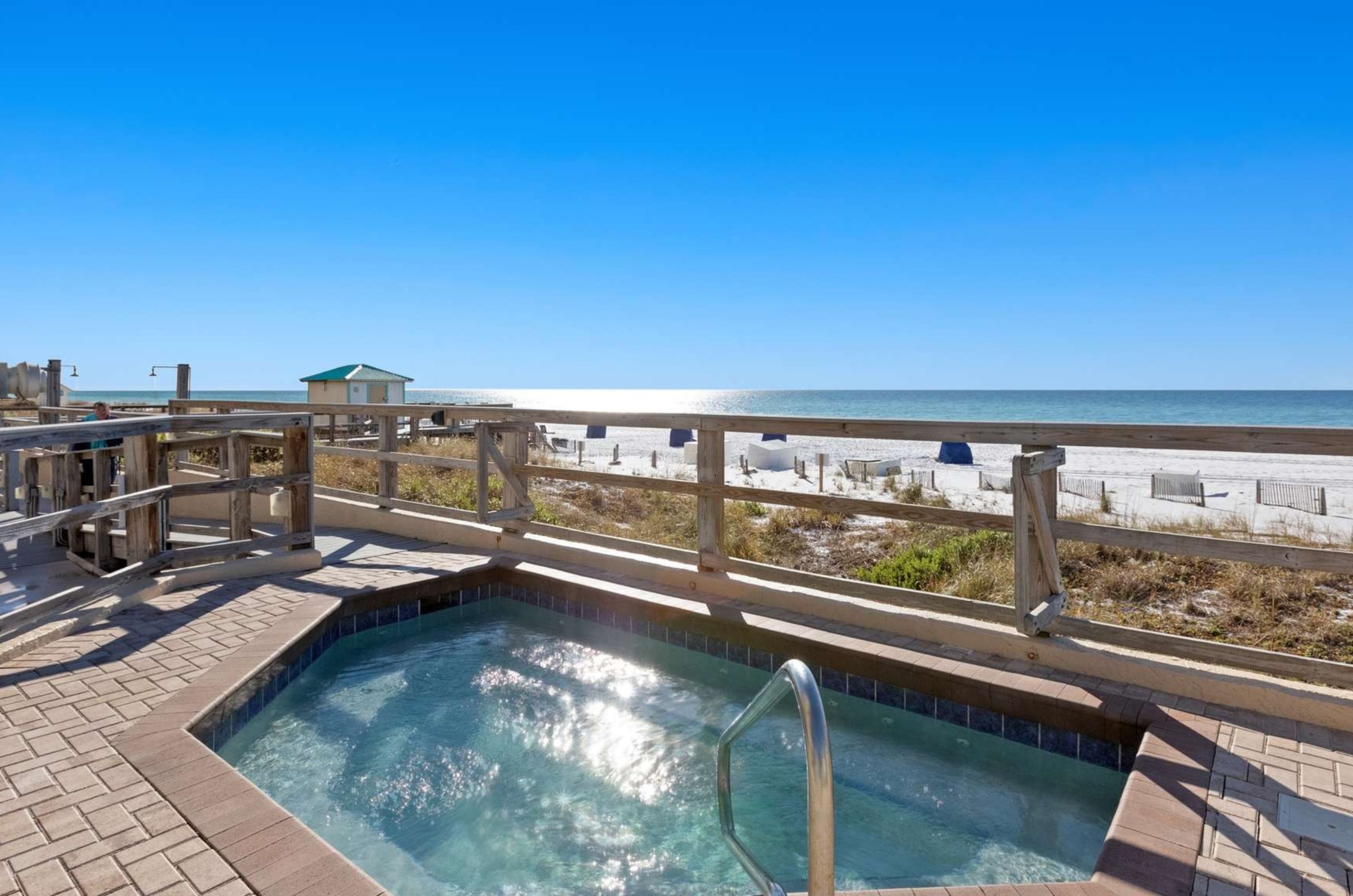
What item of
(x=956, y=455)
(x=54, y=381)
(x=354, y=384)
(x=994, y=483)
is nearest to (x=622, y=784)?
(x=54, y=381)

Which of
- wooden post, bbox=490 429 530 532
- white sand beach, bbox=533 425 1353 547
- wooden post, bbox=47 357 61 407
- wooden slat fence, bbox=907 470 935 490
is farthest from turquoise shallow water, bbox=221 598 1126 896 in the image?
wooden slat fence, bbox=907 470 935 490

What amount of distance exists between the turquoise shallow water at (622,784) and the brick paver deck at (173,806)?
425 mm

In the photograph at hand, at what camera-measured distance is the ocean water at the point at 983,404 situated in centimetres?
4694

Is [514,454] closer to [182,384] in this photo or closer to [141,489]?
[141,489]

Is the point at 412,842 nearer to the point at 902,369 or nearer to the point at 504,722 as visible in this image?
the point at 504,722

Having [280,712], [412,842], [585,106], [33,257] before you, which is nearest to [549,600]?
[280,712]

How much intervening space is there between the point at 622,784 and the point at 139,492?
137 inches

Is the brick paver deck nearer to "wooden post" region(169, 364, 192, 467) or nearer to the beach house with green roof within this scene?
"wooden post" region(169, 364, 192, 467)

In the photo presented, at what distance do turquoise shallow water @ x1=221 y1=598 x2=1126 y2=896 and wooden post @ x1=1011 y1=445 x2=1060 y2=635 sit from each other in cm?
61

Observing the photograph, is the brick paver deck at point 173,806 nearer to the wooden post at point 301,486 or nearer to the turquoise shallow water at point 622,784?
the turquoise shallow water at point 622,784

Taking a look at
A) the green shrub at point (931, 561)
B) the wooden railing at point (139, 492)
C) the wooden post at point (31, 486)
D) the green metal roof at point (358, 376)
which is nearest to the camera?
the wooden railing at point (139, 492)

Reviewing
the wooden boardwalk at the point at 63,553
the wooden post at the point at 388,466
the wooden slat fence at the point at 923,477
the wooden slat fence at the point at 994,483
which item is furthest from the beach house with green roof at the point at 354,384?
the wooden post at the point at 388,466

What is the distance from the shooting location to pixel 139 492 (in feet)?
14.1

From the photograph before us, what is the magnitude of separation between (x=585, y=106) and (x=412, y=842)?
18.9 meters
